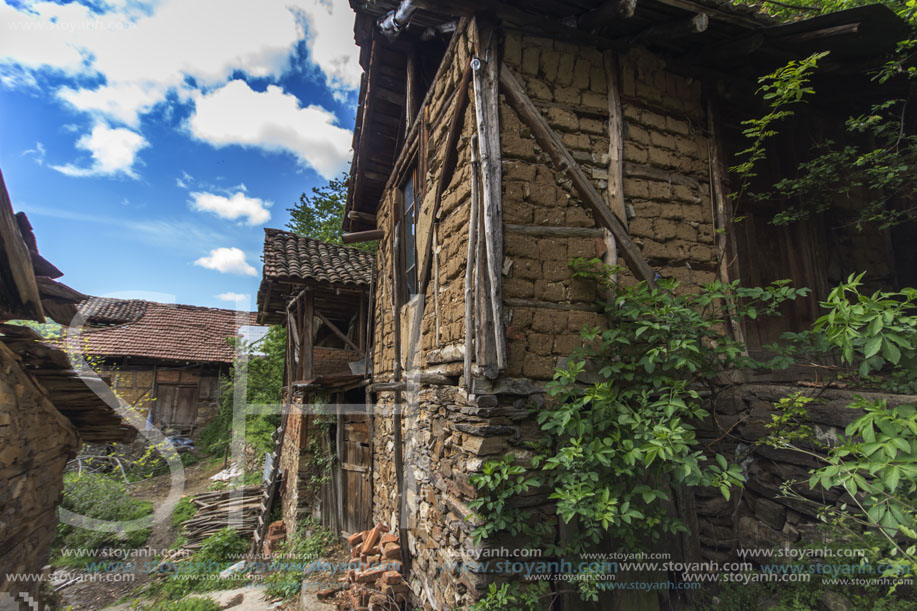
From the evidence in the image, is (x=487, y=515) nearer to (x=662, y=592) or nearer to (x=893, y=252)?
(x=662, y=592)

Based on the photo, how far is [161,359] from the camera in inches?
571

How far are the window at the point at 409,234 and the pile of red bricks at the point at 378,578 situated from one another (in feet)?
9.73

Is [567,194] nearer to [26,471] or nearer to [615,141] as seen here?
[615,141]

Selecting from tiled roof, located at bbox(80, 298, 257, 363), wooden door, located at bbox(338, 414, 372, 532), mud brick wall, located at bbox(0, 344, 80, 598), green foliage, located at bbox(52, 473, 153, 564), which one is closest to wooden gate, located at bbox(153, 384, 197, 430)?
tiled roof, located at bbox(80, 298, 257, 363)

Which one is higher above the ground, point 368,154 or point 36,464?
point 368,154

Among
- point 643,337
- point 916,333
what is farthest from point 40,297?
point 916,333

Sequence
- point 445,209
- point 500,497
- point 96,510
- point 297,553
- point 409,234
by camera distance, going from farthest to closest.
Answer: point 96,510, point 297,553, point 409,234, point 445,209, point 500,497

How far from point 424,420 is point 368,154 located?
4.52 m

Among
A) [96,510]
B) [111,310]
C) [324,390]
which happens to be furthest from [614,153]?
[111,310]

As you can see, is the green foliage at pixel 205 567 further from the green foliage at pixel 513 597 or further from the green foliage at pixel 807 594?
the green foliage at pixel 807 594

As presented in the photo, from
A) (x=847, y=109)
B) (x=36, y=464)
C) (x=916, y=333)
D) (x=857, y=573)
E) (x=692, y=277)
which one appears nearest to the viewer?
(x=916, y=333)

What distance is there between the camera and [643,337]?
284 centimetres

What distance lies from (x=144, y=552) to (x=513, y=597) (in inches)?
387

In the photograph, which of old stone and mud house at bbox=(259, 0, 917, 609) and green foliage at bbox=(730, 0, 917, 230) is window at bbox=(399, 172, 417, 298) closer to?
old stone and mud house at bbox=(259, 0, 917, 609)
